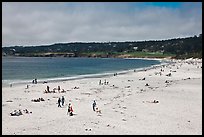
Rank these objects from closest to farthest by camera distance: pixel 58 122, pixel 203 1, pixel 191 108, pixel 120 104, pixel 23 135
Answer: pixel 203 1 → pixel 23 135 → pixel 58 122 → pixel 191 108 → pixel 120 104

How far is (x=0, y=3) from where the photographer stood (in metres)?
8.70

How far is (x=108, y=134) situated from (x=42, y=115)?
7.69m

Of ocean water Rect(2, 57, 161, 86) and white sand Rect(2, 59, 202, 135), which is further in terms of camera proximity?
ocean water Rect(2, 57, 161, 86)

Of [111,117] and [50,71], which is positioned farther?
[50,71]

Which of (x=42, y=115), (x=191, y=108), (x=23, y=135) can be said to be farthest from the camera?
(x=191, y=108)

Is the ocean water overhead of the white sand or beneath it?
beneath

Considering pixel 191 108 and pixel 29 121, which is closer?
pixel 29 121

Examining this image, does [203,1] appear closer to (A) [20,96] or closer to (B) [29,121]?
(B) [29,121]

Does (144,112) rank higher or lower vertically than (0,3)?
lower

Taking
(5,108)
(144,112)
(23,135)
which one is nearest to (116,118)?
(144,112)

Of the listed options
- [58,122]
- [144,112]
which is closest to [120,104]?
[144,112]

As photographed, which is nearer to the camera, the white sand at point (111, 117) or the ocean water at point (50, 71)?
the white sand at point (111, 117)

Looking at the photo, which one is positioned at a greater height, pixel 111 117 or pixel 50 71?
pixel 111 117

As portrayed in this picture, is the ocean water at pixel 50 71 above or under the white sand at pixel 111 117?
under
